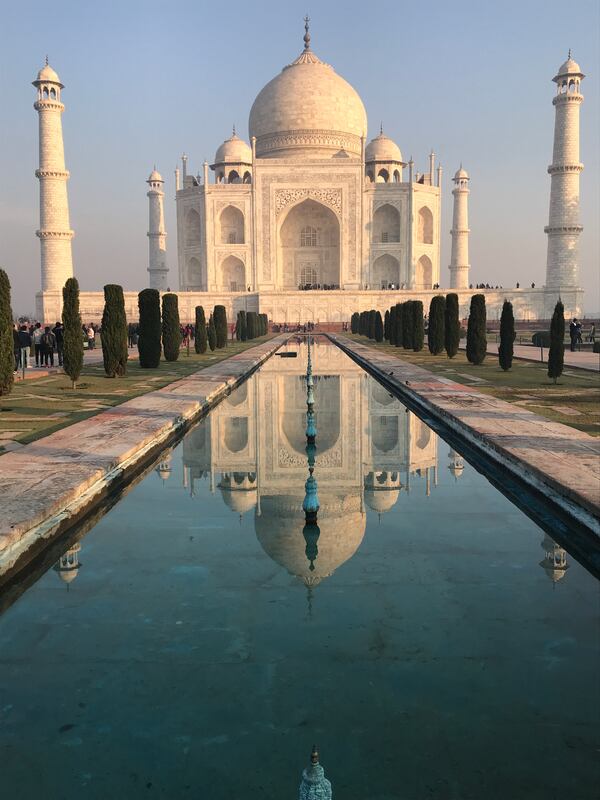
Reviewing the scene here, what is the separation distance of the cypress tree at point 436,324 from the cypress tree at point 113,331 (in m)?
8.63

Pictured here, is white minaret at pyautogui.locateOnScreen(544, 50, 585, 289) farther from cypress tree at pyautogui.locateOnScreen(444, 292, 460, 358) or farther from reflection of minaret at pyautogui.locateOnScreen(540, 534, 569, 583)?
reflection of minaret at pyautogui.locateOnScreen(540, 534, 569, 583)

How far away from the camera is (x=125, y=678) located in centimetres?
244

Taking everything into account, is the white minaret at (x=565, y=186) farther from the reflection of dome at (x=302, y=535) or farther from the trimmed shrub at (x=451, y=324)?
the reflection of dome at (x=302, y=535)

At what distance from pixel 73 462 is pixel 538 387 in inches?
310

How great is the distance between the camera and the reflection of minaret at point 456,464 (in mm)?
5637

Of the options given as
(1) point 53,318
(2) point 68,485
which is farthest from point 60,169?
(2) point 68,485

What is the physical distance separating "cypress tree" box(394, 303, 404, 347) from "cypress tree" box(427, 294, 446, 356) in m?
3.11

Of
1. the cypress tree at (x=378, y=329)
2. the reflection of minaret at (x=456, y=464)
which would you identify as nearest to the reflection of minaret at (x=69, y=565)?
the reflection of minaret at (x=456, y=464)

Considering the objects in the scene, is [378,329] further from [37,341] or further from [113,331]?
[113,331]

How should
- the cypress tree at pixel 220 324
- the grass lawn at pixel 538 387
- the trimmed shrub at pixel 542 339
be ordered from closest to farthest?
the grass lawn at pixel 538 387 < the trimmed shrub at pixel 542 339 < the cypress tree at pixel 220 324

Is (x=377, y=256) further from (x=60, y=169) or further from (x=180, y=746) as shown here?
(x=180, y=746)

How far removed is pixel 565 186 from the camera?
121 feet

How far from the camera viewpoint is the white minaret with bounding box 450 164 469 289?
4600cm

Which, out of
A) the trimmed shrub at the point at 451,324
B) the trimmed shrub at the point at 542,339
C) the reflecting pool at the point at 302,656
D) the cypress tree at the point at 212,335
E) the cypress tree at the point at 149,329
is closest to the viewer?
the reflecting pool at the point at 302,656
